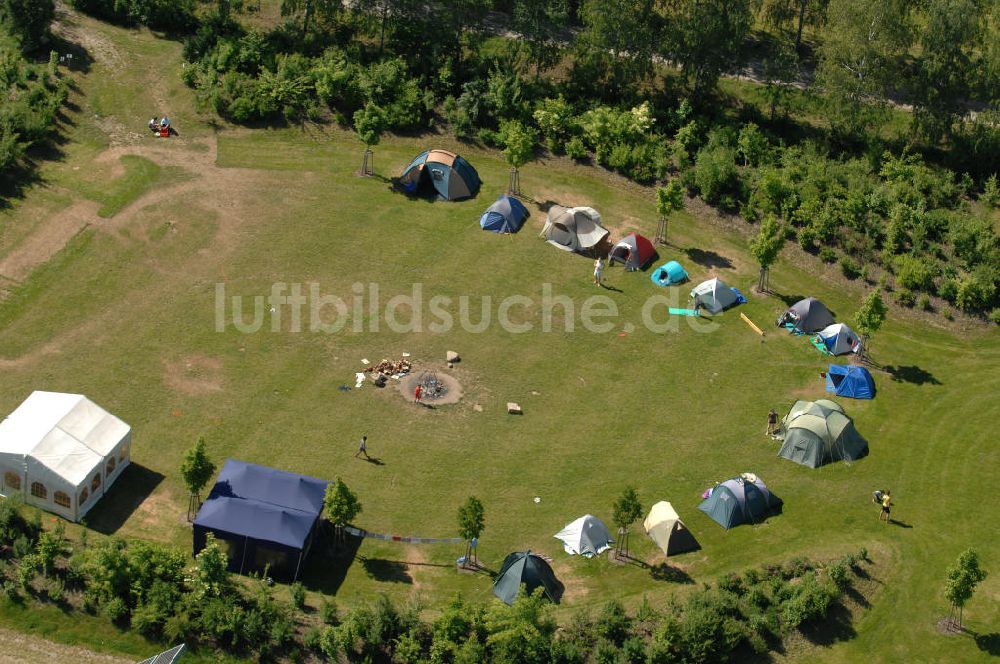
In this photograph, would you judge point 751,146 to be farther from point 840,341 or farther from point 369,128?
point 369,128

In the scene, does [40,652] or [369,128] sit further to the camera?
[369,128]

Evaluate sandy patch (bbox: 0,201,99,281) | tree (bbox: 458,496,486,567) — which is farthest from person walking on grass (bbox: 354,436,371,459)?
sandy patch (bbox: 0,201,99,281)

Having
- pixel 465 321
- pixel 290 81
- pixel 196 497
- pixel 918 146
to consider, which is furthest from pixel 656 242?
pixel 196 497

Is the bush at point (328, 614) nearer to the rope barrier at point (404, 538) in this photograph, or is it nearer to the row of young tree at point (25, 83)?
the rope barrier at point (404, 538)

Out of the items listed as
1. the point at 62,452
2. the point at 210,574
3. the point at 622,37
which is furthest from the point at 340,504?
the point at 622,37

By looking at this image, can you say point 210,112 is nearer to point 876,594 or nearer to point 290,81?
point 290,81

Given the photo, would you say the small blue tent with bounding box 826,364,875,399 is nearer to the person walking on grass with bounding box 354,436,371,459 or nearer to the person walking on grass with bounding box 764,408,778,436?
the person walking on grass with bounding box 764,408,778,436
